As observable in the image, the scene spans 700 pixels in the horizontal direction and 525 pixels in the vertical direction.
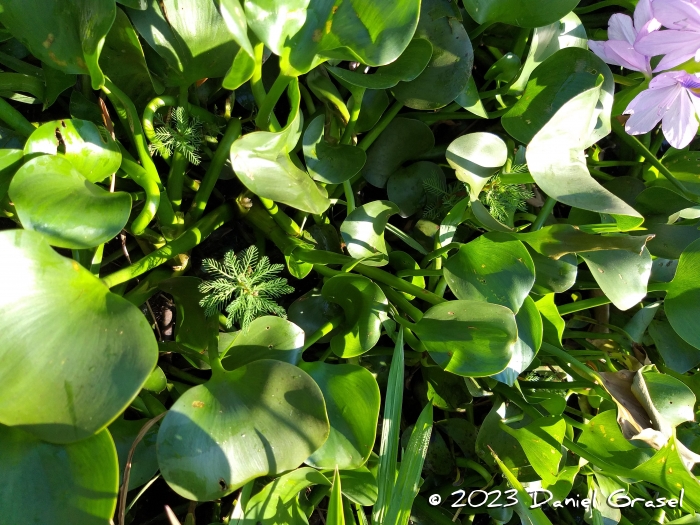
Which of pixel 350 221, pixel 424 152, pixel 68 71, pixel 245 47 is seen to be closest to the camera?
pixel 245 47

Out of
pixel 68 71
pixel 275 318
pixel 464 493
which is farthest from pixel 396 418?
pixel 68 71

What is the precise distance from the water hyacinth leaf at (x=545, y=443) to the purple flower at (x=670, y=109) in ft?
1.32

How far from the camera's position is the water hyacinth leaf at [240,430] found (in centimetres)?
50

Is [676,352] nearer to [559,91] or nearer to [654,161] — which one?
[654,161]

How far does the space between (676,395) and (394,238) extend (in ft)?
1.47

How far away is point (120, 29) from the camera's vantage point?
55 cm

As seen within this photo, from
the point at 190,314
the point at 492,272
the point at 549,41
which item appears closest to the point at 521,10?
the point at 549,41

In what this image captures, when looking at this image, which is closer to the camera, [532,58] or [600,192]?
[600,192]

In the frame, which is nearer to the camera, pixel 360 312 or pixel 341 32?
pixel 341 32

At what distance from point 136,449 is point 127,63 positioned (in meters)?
0.45

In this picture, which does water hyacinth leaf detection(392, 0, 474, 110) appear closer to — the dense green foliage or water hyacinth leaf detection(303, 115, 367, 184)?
the dense green foliage

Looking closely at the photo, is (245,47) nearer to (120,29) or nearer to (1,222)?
(120,29)

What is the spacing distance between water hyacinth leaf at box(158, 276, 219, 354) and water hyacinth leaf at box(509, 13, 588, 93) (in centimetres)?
53

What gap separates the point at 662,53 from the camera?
1.96 feet
